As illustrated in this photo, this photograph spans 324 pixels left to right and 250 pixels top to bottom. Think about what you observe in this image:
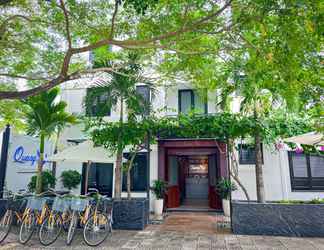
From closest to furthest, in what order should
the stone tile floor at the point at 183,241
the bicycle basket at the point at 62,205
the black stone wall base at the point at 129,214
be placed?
1. the stone tile floor at the point at 183,241
2. the bicycle basket at the point at 62,205
3. the black stone wall base at the point at 129,214

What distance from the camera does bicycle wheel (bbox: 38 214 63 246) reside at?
5.46 m

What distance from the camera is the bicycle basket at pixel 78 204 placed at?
554 centimetres

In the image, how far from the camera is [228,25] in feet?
16.9

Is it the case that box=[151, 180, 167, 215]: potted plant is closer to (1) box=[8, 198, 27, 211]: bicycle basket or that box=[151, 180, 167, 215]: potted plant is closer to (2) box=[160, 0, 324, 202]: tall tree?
(1) box=[8, 198, 27, 211]: bicycle basket

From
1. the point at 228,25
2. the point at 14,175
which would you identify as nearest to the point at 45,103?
the point at 14,175

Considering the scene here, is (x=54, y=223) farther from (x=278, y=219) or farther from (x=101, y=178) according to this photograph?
(x=101, y=178)

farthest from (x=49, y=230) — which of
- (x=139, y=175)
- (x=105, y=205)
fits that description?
(x=139, y=175)

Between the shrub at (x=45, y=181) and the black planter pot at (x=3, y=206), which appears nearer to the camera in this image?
the black planter pot at (x=3, y=206)

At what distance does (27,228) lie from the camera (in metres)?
5.66

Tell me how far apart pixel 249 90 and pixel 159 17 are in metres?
2.77

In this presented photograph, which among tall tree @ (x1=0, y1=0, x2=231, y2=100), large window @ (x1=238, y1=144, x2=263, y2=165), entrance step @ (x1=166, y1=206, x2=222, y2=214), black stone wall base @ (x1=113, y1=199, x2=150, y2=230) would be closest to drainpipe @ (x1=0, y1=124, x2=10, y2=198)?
tall tree @ (x1=0, y1=0, x2=231, y2=100)

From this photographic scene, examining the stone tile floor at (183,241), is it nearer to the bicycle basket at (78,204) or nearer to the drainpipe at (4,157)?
the bicycle basket at (78,204)

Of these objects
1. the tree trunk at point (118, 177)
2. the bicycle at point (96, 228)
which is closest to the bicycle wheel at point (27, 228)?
the bicycle at point (96, 228)

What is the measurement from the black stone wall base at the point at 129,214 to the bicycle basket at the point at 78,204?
1.55 m
